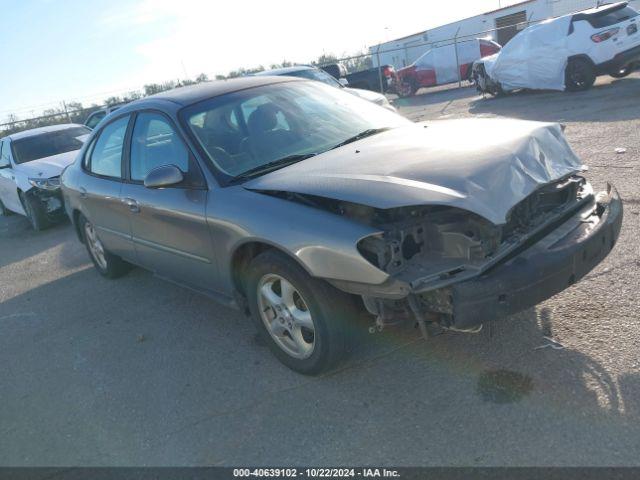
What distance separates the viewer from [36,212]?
357 inches

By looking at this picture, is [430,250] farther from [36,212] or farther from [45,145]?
[45,145]

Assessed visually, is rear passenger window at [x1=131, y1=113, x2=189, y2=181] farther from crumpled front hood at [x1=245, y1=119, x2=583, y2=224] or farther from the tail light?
the tail light

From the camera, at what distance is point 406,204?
275cm

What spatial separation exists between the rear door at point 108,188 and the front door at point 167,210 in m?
0.19

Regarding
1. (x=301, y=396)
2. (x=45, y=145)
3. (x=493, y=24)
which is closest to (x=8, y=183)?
(x=45, y=145)

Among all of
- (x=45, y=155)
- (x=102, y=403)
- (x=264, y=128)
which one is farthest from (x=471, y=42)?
(x=102, y=403)

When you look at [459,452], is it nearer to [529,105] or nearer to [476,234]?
[476,234]

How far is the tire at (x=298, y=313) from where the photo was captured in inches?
122

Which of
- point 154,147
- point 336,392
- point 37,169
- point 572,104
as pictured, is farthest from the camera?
point 572,104

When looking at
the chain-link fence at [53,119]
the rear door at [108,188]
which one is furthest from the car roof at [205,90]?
the chain-link fence at [53,119]

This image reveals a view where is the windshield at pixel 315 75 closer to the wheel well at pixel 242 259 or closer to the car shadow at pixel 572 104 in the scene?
the car shadow at pixel 572 104

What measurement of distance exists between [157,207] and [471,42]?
20344 mm

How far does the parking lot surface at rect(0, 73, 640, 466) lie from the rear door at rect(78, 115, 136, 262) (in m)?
0.70

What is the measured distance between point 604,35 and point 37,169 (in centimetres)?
1134
